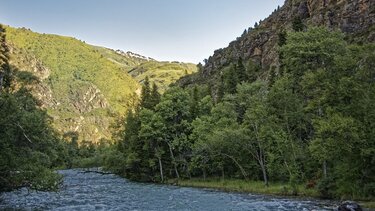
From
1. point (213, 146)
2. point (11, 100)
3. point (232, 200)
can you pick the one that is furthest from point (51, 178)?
point (213, 146)

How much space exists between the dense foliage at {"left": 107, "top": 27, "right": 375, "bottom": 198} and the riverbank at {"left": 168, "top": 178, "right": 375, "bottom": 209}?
920 mm

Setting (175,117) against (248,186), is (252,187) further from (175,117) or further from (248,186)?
(175,117)

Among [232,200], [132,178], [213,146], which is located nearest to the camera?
[232,200]

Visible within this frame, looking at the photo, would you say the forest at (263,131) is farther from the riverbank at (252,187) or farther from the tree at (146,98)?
the riverbank at (252,187)

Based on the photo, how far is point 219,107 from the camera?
74.8 metres

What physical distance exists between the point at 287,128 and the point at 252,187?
1006 centimetres

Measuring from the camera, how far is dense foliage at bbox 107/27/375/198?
4288 cm

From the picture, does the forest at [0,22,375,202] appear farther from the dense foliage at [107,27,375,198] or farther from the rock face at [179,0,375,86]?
the rock face at [179,0,375,86]

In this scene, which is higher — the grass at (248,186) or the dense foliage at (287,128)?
the dense foliage at (287,128)

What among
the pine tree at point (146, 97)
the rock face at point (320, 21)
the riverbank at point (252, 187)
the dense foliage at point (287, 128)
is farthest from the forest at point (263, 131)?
the rock face at point (320, 21)

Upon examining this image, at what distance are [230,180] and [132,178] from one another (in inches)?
1092

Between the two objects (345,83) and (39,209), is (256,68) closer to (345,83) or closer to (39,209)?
(345,83)

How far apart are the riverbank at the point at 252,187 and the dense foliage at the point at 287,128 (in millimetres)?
920

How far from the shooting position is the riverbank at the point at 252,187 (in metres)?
49.4
